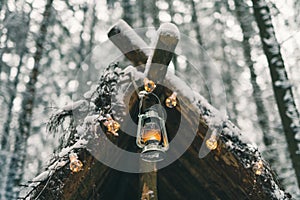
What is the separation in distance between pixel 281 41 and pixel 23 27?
19.4 feet

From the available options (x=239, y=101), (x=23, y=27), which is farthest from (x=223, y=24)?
(x=23, y=27)

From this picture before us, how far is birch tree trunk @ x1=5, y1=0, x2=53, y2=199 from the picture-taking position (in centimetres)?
807

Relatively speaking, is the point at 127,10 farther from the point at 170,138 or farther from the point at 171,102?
the point at 171,102

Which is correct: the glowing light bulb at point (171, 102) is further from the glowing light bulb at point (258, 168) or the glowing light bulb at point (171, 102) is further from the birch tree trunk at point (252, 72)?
the birch tree trunk at point (252, 72)

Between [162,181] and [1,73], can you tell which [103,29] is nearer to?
[1,73]

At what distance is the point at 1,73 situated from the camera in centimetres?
955

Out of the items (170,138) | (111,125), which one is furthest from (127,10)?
(111,125)

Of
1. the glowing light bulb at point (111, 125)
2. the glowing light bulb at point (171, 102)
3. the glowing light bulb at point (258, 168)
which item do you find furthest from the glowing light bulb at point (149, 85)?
the glowing light bulb at point (258, 168)

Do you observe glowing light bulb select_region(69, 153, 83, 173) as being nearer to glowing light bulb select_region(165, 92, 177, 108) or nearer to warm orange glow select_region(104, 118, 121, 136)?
warm orange glow select_region(104, 118, 121, 136)

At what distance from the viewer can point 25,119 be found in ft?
26.3

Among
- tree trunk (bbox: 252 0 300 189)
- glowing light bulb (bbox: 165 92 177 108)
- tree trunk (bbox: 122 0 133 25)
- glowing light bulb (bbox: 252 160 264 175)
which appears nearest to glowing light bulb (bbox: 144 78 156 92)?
glowing light bulb (bbox: 165 92 177 108)

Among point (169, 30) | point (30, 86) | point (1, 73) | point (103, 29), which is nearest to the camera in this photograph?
point (169, 30)

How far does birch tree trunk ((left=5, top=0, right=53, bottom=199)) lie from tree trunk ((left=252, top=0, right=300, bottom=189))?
4.97 metres

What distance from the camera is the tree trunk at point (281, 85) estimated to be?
14.0 ft
